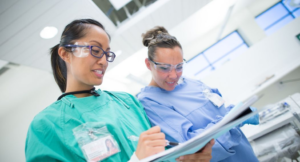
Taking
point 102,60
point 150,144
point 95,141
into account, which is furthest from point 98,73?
point 150,144

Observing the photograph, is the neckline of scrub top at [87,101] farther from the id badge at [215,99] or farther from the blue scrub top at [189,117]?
the id badge at [215,99]

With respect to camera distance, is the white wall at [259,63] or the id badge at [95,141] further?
the white wall at [259,63]

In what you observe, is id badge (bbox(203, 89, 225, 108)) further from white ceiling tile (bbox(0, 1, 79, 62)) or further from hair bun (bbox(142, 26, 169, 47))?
white ceiling tile (bbox(0, 1, 79, 62))

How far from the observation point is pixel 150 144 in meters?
0.51

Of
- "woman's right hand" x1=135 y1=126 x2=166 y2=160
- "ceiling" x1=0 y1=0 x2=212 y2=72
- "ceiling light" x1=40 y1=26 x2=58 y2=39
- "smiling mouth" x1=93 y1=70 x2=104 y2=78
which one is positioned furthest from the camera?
"ceiling light" x1=40 y1=26 x2=58 y2=39

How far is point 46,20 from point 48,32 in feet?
0.66

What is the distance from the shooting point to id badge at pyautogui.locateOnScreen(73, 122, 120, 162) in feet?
1.87

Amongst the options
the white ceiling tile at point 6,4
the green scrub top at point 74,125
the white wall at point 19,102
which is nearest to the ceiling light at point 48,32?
the white ceiling tile at point 6,4

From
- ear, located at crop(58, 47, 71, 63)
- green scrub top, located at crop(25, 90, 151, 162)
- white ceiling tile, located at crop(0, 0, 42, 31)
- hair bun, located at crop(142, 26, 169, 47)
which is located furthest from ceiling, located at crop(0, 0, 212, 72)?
hair bun, located at crop(142, 26, 169, 47)

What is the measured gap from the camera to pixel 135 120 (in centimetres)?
85

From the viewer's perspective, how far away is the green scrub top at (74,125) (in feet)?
1.73

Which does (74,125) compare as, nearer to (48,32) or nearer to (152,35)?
(152,35)

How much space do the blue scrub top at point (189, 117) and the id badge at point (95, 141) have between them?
37cm

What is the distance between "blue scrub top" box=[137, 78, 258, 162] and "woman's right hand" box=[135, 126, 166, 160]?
0.35 m
